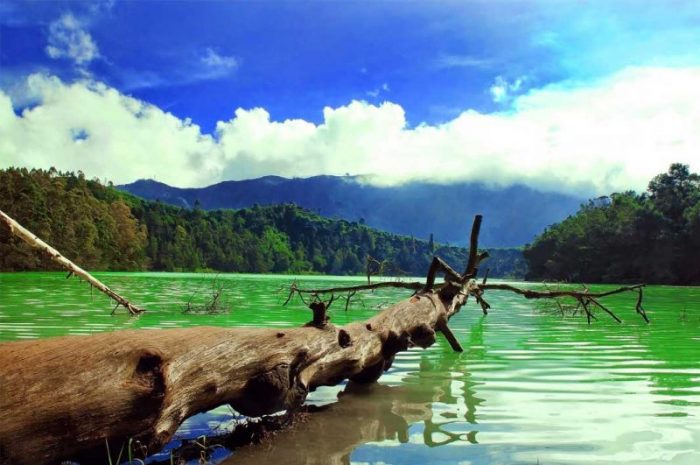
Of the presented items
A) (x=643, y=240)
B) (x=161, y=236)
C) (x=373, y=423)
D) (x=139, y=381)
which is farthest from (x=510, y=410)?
(x=161, y=236)

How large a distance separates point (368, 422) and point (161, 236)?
145355mm

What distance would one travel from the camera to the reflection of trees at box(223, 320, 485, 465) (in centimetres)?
484

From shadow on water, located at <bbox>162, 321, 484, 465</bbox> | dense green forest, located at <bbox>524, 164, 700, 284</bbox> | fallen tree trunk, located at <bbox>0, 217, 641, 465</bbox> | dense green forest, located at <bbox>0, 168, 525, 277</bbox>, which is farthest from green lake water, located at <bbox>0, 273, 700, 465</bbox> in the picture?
dense green forest, located at <bbox>524, 164, 700, 284</bbox>

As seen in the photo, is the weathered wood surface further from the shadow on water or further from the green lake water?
the green lake water

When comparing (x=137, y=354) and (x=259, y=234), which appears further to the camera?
(x=259, y=234)

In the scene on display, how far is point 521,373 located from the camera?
27.9ft

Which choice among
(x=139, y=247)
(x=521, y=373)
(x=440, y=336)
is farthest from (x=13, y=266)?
(x=521, y=373)

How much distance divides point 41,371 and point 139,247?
11411 centimetres

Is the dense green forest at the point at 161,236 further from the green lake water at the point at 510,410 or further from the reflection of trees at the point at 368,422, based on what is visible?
the reflection of trees at the point at 368,422

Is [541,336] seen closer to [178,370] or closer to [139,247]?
[178,370]

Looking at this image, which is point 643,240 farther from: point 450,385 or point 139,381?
point 139,381

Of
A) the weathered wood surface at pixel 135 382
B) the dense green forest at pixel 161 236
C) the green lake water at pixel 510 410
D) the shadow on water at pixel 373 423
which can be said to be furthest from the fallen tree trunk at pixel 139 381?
the dense green forest at pixel 161 236

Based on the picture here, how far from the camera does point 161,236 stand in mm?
144875

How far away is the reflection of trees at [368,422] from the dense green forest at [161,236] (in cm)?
940
